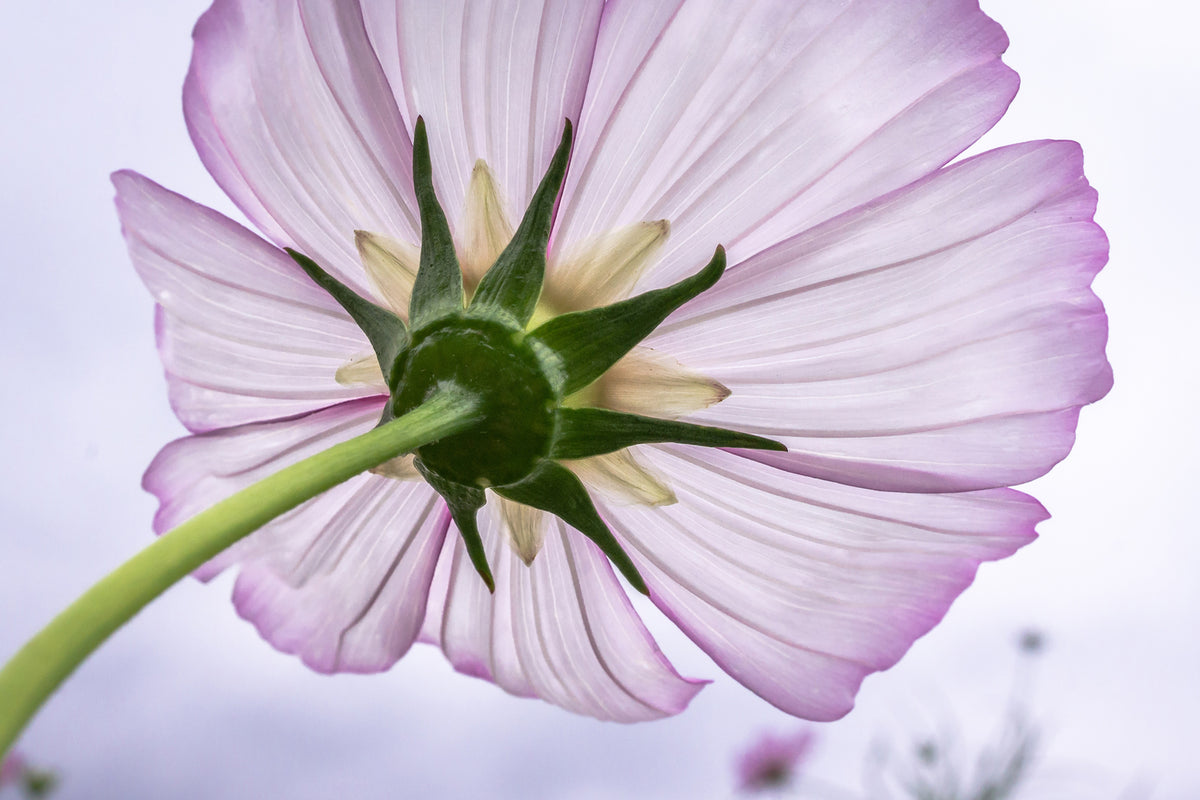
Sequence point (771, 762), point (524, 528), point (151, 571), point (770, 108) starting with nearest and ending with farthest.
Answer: point (151, 571)
point (770, 108)
point (524, 528)
point (771, 762)

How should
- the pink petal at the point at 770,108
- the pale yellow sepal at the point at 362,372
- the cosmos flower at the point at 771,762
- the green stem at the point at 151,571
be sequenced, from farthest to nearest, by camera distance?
1. the cosmos flower at the point at 771,762
2. the pale yellow sepal at the point at 362,372
3. the pink petal at the point at 770,108
4. the green stem at the point at 151,571

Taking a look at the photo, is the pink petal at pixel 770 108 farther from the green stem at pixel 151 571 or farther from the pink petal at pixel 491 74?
the green stem at pixel 151 571

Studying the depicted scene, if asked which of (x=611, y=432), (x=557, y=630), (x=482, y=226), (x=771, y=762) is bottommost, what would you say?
(x=771, y=762)

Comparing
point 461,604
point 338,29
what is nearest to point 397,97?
point 338,29

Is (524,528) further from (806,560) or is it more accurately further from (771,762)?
(771,762)

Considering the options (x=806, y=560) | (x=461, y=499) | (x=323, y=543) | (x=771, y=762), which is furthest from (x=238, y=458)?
(x=771, y=762)

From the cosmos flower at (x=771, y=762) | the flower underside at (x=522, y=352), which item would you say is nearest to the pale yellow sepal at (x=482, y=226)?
the flower underside at (x=522, y=352)

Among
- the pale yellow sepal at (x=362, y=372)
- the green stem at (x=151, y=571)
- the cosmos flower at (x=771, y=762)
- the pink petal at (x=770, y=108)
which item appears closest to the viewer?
the green stem at (x=151, y=571)

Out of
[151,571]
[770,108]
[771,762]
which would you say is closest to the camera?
[151,571]
